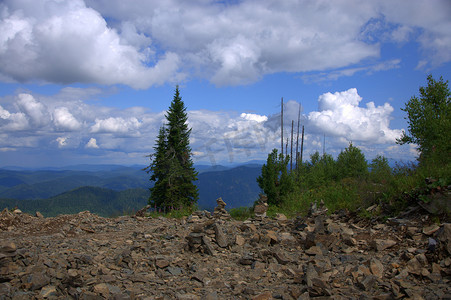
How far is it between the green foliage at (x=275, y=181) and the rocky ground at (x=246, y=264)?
10.2m

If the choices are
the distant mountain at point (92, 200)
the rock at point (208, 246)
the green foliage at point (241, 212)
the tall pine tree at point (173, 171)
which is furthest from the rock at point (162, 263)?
the distant mountain at point (92, 200)

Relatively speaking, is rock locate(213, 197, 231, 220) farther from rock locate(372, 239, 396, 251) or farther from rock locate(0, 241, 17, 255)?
rock locate(0, 241, 17, 255)

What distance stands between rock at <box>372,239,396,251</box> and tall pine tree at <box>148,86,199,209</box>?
22259mm

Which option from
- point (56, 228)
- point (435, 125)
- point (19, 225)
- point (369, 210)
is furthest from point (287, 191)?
point (435, 125)

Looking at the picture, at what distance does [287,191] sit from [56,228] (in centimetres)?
1315

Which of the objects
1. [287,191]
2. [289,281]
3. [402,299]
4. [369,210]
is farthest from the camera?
[287,191]

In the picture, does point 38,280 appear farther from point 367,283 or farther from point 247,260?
point 367,283

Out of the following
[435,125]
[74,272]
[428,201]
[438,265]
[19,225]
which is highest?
[435,125]

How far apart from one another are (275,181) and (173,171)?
12.8m

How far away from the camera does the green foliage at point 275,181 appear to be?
1802 cm

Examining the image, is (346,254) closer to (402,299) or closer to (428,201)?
(402,299)

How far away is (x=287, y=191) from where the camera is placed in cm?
1812

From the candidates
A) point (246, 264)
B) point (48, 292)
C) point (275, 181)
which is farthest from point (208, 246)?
point (275, 181)

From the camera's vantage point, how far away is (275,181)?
60.0 feet
